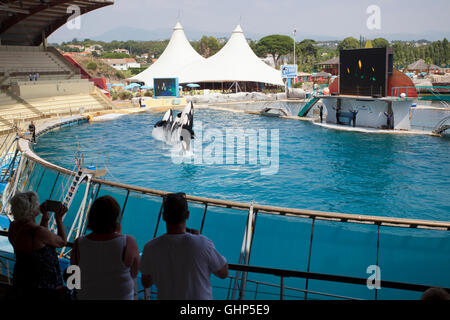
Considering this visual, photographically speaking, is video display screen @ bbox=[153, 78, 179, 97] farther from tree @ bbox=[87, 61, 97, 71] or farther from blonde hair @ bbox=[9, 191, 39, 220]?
tree @ bbox=[87, 61, 97, 71]

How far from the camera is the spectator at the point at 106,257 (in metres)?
2.91

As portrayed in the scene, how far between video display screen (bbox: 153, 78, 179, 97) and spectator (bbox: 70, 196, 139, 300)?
38.1 m

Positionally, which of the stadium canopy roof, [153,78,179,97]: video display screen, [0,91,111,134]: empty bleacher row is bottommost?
[0,91,111,134]: empty bleacher row

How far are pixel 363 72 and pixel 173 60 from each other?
32.2 metres

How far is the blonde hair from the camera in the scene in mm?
3262

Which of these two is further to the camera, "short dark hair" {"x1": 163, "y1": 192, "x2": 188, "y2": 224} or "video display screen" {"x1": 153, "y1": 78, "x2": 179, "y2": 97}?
"video display screen" {"x1": 153, "y1": 78, "x2": 179, "y2": 97}

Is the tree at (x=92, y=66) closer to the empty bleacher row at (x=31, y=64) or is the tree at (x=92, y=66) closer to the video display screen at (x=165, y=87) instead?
the empty bleacher row at (x=31, y=64)

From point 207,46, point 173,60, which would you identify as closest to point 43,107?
point 173,60

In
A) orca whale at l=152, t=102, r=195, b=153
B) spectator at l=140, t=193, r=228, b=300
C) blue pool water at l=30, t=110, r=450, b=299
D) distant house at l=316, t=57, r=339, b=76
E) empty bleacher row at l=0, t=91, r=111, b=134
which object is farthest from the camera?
distant house at l=316, t=57, r=339, b=76

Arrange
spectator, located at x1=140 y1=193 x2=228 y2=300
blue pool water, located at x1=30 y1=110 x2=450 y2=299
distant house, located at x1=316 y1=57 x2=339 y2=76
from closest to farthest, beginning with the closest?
spectator, located at x1=140 y1=193 x2=228 y2=300
blue pool water, located at x1=30 y1=110 x2=450 y2=299
distant house, located at x1=316 y1=57 x2=339 y2=76

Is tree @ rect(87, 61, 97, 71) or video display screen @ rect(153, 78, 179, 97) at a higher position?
tree @ rect(87, 61, 97, 71)

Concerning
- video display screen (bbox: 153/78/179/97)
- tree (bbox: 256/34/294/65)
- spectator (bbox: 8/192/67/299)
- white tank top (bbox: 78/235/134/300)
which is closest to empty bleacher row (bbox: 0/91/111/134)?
video display screen (bbox: 153/78/179/97)
